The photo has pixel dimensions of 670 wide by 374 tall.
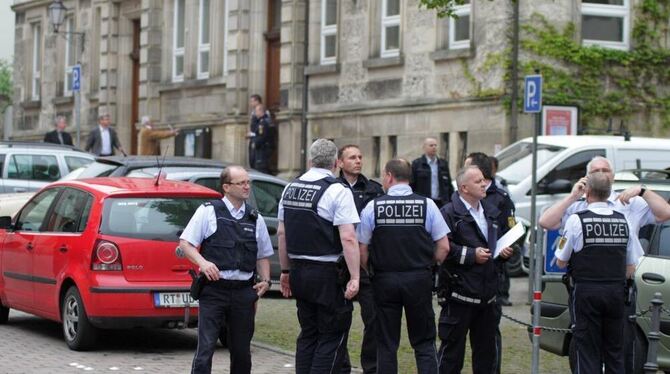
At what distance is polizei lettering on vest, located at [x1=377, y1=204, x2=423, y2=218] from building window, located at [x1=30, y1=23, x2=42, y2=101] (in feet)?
123

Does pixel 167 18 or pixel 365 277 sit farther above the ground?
pixel 167 18

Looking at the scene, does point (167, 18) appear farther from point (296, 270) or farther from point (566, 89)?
point (296, 270)

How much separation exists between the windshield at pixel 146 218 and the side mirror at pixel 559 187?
867cm

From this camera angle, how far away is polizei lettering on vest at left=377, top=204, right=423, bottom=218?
11.0 m

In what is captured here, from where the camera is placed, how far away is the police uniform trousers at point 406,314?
1105 centimetres

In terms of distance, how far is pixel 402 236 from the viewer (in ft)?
36.1

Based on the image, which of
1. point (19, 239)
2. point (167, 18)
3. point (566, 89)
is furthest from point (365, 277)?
point (167, 18)

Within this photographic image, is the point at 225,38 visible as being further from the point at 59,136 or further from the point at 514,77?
the point at 514,77

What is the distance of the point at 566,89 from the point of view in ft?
86.1

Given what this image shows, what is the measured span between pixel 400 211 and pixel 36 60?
38.1 metres

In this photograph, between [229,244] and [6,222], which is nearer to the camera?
[229,244]

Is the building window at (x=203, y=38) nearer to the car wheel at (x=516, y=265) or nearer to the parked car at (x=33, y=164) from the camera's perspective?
the parked car at (x=33, y=164)

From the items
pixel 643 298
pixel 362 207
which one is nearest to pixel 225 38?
pixel 362 207

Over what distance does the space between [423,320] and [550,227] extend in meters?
1.18
